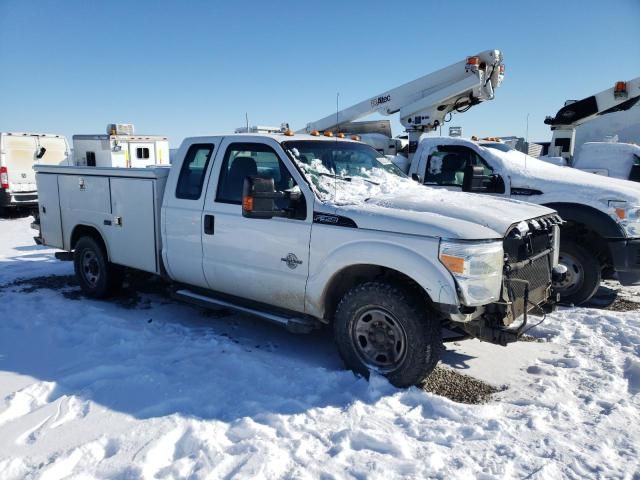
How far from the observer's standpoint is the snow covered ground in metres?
3.01

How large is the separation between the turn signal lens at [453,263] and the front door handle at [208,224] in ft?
7.53

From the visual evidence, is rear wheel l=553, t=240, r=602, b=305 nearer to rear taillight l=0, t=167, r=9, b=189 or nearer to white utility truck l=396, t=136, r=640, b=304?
white utility truck l=396, t=136, r=640, b=304

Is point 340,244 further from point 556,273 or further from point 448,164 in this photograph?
point 448,164

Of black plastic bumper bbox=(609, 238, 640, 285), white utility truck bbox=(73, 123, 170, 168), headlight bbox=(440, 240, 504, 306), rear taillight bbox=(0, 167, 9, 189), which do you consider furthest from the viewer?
white utility truck bbox=(73, 123, 170, 168)

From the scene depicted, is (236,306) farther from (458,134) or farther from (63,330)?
(458,134)

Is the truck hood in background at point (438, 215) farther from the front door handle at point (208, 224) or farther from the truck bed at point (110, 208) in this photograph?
the truck bed at point (110, 208)

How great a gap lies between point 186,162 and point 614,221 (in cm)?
479

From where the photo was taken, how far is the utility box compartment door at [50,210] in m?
6.78

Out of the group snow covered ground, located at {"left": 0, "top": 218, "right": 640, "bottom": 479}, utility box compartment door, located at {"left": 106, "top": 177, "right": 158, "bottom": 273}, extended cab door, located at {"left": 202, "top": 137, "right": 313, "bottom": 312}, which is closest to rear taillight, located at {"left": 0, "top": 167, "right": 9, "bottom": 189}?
utility box compartment door, located at {"left": 106, "top": 177, "right": 158, "bottom": 273}

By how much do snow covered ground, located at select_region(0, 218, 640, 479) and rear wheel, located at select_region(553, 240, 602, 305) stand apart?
778mm

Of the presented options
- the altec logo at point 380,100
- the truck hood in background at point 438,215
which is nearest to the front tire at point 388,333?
the truck hood in background at point 438,215

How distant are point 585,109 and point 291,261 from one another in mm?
11031

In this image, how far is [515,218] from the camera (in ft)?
13.1

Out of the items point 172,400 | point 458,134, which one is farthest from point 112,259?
point 458,134
